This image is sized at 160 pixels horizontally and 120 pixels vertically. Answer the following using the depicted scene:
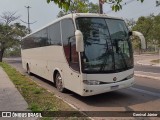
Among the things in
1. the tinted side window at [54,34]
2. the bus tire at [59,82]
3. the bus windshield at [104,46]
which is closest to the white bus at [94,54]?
the bus windshield at [104,46]

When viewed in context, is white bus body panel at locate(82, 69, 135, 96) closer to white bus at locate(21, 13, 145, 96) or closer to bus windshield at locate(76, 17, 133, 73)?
white bus at locate(21, 13, 145, 96)

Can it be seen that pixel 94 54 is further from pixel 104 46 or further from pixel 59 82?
pixel 59 82

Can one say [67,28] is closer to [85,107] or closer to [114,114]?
[85,107]

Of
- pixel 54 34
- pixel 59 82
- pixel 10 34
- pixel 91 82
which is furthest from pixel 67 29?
pixel 10 34

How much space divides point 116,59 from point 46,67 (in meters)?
5.43

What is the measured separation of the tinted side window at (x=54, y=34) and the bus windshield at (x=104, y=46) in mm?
2266

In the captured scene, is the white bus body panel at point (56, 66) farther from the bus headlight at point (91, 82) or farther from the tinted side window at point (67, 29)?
the tinted side window at point (67, 29)

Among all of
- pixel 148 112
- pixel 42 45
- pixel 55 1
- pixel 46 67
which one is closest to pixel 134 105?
pixel 148 112

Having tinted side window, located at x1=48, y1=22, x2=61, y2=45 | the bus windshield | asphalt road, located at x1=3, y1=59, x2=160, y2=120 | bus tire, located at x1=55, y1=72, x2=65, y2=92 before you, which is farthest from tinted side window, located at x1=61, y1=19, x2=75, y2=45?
asphalt road, located at x1=3, y1=59, x2=160, y2=120

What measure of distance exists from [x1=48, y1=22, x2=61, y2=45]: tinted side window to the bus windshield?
7.44 feet

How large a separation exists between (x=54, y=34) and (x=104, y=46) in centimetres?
373


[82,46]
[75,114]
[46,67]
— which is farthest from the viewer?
[46,67]

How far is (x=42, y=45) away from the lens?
16.0m

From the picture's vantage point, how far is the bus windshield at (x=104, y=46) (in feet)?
32.8
